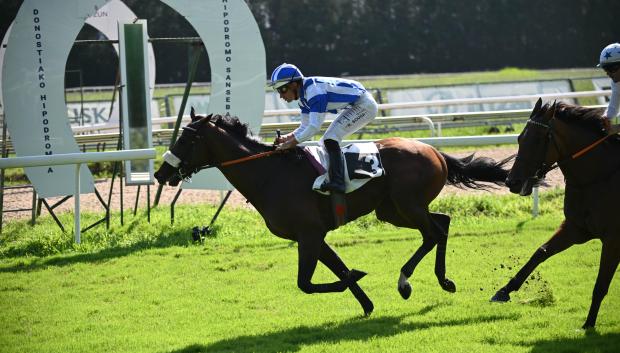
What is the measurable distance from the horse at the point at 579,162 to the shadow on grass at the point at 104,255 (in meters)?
4.47

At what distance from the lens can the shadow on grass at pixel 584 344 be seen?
5.18 m

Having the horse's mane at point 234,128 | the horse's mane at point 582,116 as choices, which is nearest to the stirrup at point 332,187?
the horse's mane at point 234,128

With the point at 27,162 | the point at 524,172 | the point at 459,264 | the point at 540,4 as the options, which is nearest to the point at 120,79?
the point at 27,162

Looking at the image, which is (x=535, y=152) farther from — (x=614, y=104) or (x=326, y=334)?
(x=326, y=334)

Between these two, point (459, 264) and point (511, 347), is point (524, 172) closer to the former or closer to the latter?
point (511, 347)

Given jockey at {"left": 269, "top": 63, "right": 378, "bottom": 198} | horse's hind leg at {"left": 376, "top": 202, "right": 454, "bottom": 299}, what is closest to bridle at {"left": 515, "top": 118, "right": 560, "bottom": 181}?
horse's hind leg at {"left": 376, "top": 202, "right": 454, "bottom": 299}

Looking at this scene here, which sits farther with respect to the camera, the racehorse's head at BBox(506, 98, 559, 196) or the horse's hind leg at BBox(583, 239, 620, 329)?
the racehorse's head at BBox(506, 98, 559, 196)

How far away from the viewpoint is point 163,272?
8.01m

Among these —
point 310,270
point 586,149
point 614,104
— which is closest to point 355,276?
point 310,270

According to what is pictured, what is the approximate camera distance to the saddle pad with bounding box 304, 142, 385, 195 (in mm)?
6438

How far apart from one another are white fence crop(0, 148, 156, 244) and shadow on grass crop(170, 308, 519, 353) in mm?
3859

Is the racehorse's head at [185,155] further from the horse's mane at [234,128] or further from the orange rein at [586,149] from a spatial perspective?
the orange rein at [586,149]

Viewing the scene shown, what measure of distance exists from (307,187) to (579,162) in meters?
1.96

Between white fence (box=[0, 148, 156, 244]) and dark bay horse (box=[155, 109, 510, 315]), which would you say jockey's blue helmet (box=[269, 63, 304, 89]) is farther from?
white fence (box=[0, 148, 156, 244])
